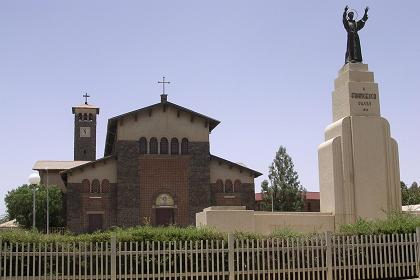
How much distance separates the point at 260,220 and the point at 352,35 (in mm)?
11543

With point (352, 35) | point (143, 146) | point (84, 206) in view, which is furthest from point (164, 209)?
point (352, 35)

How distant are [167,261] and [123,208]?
92.4ft

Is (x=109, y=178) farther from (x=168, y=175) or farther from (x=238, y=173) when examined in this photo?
(x=238, y=173)

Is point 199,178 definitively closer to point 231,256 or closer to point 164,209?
point 164,209

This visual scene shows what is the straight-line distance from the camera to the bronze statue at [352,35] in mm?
30719

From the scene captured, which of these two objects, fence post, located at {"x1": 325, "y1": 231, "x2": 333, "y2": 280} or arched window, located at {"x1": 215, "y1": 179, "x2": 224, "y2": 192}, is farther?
arched window, located at {"x1": 215, "y1": 179, "x2": 224, "y2": 192}

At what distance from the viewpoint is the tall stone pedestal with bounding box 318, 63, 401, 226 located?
94.2 ft

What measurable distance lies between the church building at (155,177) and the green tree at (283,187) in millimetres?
14930

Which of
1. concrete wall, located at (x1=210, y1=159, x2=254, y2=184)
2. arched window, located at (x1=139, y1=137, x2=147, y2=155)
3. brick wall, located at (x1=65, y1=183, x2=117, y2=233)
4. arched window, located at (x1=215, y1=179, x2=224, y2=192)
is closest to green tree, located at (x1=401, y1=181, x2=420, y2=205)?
concrete wall, located at (x1=210, y1=159, x2=254, y2=184)

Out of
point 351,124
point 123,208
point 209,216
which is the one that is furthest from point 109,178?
point 351,124

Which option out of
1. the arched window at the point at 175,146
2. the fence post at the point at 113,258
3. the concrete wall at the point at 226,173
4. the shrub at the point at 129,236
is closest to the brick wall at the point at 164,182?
the arched window at the point at 175,146

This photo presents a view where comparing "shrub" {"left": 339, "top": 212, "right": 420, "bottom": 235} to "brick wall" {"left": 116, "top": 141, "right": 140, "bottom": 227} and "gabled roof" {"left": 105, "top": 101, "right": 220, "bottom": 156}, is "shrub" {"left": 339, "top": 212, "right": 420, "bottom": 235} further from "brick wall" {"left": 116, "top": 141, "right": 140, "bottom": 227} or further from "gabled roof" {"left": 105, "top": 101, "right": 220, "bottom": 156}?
"gabled roof" {"left": 105, "top": 101, "right": 220, "bottom": 156}

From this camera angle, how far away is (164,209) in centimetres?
4394

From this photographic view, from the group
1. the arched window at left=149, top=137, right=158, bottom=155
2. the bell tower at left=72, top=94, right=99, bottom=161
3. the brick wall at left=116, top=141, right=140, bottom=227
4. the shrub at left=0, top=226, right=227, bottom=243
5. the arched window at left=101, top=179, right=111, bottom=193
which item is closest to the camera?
the shrub at left=0, top=226, right=227, bottom=243
